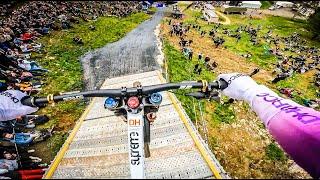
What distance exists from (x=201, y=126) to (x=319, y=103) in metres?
16.6

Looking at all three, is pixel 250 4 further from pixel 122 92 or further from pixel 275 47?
pixel 122 92

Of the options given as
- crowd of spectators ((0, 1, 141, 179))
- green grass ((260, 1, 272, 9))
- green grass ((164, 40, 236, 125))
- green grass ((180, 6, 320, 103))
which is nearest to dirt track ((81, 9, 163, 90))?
green grass ((164, 40, 236, 125))

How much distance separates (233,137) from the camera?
22.3m

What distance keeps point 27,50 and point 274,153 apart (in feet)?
90.7

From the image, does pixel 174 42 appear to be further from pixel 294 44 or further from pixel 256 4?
pixel 256 4

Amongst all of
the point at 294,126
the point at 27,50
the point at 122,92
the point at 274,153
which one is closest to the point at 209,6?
the point at 27,50

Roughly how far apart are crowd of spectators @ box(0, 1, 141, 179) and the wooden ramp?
321cm

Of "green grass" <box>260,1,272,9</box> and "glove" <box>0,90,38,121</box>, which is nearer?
"glove" <box>0,90,38,121</box>

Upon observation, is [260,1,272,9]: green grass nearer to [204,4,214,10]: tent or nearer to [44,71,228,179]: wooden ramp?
[204,4,214,10]: tent

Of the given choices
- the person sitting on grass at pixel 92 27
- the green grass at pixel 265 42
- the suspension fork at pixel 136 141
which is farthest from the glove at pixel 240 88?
the person sitting on grass at pixel 92 27

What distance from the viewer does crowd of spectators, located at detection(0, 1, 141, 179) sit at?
18.4 meters

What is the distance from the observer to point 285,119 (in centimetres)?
1092

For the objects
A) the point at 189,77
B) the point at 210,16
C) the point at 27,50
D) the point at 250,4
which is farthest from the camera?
the point at 250,4

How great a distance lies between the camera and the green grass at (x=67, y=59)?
23.1m
